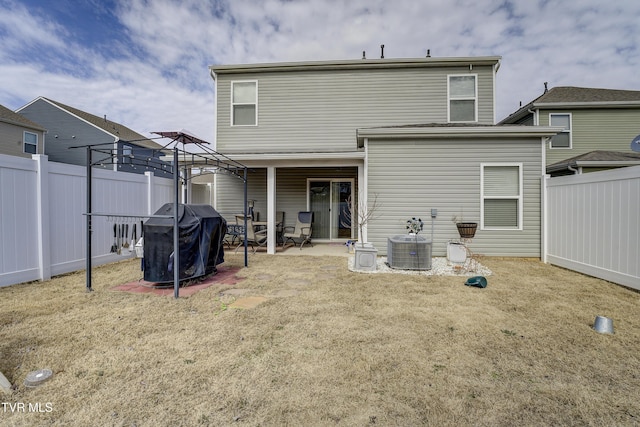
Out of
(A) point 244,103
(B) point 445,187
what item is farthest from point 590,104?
(A) point 244,103

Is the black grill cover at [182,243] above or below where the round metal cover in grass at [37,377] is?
above

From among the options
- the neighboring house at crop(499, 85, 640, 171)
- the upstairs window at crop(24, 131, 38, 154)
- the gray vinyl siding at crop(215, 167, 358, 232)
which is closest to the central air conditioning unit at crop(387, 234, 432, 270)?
the gray vinyl siding at crop(215, 167, 358, 232)

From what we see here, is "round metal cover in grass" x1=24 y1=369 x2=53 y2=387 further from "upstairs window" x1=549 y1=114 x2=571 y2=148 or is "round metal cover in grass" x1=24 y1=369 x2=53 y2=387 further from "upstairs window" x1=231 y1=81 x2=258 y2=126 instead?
"upstairs window" x1=549 y1=114 x2=571 y2=148

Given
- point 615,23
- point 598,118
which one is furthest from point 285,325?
point 598,118

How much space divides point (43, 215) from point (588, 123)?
16.7 metres

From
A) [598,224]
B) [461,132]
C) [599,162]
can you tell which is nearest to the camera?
[598,224]

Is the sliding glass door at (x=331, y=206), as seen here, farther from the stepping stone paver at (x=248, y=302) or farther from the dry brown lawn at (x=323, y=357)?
the stepping stone paver at (x=248, y=302)

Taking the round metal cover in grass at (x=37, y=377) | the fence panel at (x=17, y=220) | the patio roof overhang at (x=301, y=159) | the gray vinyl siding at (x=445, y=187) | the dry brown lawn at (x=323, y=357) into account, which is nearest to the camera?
the dry brown lawn at (x=323, y=357)

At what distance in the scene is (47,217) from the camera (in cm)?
486

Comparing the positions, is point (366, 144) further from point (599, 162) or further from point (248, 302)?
point (599, 162)

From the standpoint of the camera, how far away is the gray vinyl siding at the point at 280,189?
10.1m

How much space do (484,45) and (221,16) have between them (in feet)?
28.8

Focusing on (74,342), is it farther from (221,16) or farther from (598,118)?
(598,118)

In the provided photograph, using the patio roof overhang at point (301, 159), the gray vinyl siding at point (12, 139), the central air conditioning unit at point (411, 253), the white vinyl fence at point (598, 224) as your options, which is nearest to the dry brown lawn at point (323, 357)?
the white vinyl fence at point (598, 224)
